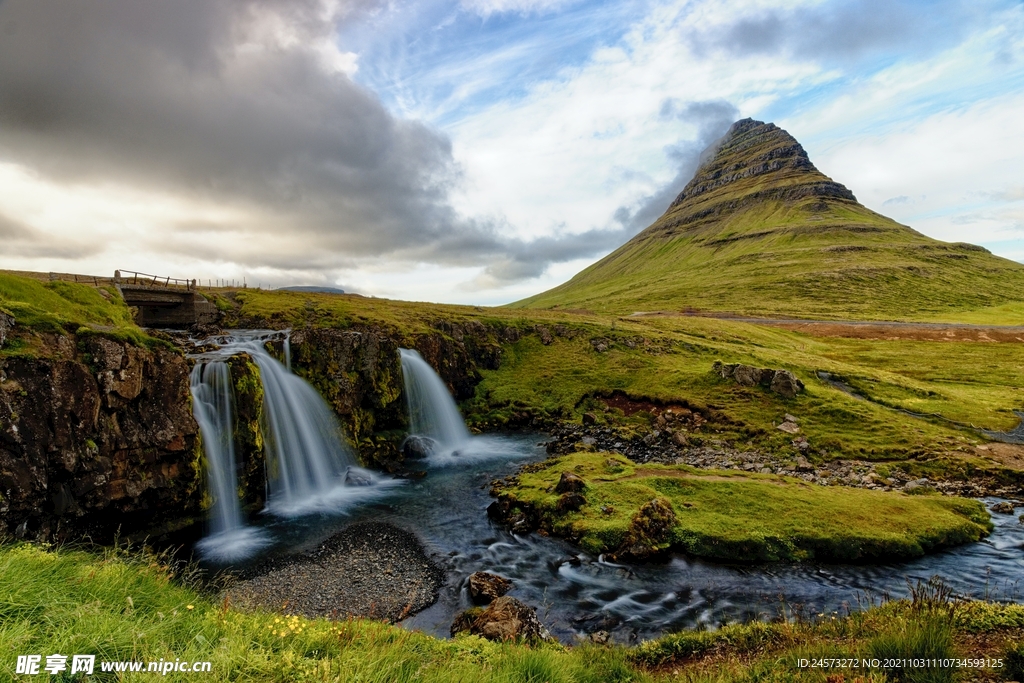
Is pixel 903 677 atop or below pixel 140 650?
below

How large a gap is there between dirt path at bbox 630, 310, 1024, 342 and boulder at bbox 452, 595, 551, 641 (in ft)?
325

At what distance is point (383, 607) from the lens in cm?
1602

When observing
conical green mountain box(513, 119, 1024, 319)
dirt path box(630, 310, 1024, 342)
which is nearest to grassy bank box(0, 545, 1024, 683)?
dirt path box(630, 310, 1024, 342)

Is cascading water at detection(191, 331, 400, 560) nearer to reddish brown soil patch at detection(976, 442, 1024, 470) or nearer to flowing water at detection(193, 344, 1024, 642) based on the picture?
flowing water at detection(193, 344, 1024, 642)

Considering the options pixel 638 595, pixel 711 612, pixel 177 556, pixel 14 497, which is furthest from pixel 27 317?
pixel 711 612

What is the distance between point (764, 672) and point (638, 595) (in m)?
8.44

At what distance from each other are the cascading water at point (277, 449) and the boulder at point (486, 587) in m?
10.9

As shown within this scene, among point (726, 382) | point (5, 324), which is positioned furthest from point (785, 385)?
point (5, 324)

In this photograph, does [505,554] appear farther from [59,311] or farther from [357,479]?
[59,311]

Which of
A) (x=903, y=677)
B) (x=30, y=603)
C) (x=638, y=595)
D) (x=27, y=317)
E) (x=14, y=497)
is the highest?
(x=27, y=317)

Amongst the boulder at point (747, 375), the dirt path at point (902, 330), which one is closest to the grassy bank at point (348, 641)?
the boulder at point (747, 375)

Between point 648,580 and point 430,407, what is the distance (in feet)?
89.9

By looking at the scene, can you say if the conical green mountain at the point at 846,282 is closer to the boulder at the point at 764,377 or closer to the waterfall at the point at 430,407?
the boulder at the point at 764,377

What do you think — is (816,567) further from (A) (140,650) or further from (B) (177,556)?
(B) (177,556)
